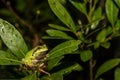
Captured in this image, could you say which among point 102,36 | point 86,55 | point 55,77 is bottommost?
point 55,77

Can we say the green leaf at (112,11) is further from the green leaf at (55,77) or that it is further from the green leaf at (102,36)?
the green leaf at (55,77)

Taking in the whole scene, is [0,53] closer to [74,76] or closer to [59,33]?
[59,33]

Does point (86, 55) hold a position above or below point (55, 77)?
above

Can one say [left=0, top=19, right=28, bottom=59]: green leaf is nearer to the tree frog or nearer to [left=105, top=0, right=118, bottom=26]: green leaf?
the tree frog

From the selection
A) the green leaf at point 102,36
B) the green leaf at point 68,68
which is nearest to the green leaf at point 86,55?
the green leaf at point 68,68

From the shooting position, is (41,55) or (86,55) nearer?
(41,55)

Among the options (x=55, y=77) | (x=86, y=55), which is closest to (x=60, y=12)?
(x=86, y=55)

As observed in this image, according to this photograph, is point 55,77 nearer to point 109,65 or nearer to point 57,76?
point 57,76

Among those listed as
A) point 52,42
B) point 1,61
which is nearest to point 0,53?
point 1,61
